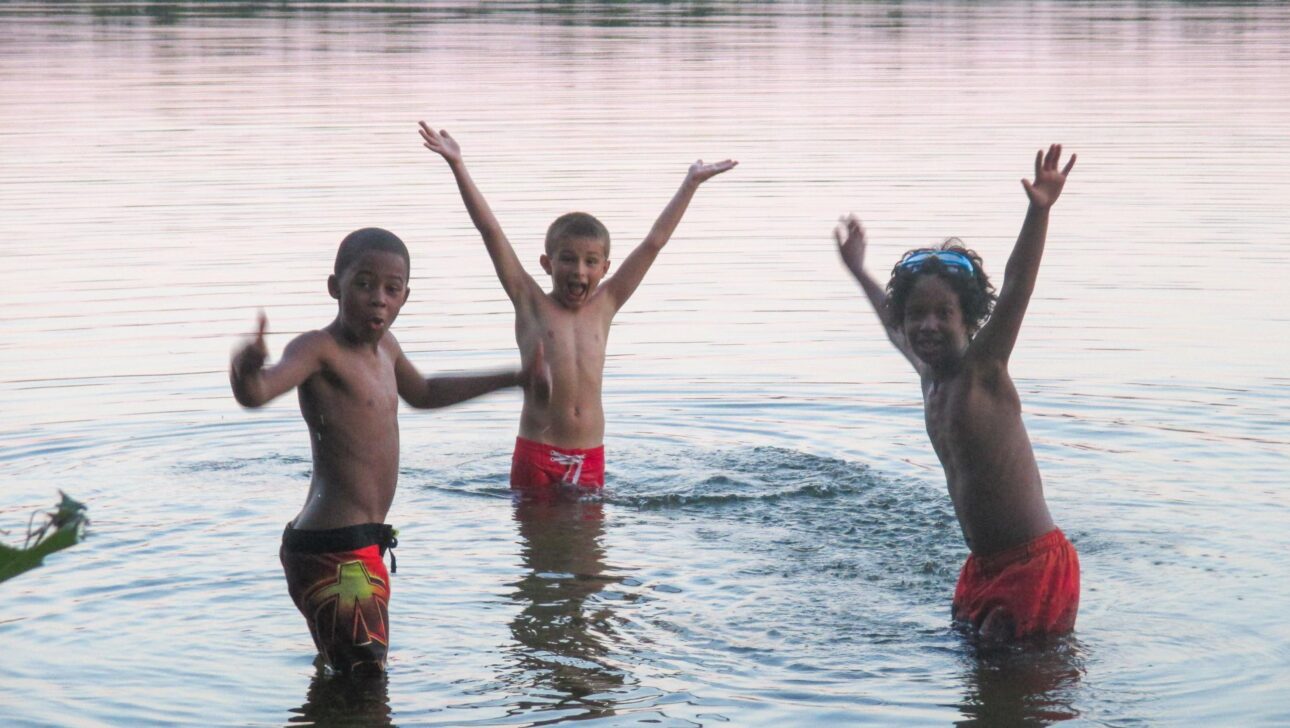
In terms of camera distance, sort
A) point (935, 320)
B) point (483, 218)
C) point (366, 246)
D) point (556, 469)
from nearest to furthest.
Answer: point (366, 246), point (935, 320), point (483, 218), point (556, 469)

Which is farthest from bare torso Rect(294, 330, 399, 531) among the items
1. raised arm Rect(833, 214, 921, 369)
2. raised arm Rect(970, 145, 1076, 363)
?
raised arm Rect(970, 145, 1076, 363)

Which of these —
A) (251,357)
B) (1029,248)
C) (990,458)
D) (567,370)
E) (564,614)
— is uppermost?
(1029,248)

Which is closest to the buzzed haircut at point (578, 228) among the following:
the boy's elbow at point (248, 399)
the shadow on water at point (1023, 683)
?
the shadow on water at point (1023, 683)

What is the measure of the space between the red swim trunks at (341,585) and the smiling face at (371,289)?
2.32 feet

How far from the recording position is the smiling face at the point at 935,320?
20.0ft

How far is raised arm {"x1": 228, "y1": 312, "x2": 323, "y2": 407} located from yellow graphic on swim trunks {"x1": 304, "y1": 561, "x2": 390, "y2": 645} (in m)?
0.69

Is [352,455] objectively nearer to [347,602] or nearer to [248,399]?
[347,602]

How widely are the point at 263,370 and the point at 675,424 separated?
523 centimetres

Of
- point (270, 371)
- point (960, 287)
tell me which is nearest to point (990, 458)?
point (960, 287)

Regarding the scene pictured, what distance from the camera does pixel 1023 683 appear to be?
19.5 feet

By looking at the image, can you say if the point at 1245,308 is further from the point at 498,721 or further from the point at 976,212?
the point at 498,721

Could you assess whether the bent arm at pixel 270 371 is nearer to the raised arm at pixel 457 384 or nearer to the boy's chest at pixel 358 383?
the boy's chest at pixel 358 383

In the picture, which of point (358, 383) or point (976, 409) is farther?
point (976, 409)

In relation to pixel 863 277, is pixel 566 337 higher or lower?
lower
